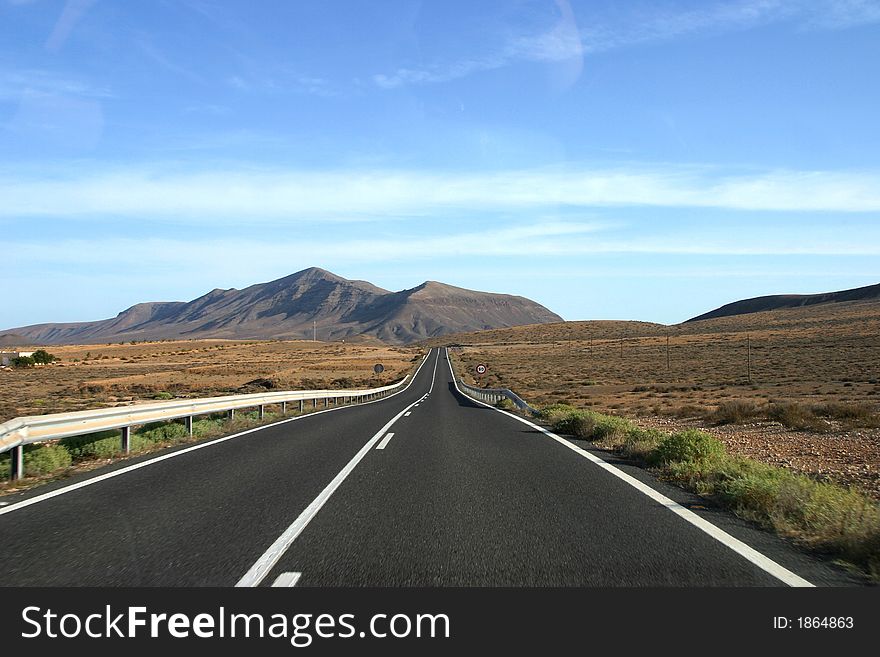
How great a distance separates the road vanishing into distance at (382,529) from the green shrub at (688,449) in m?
0.62

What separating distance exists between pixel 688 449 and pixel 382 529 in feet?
19.2

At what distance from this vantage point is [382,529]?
6.44m

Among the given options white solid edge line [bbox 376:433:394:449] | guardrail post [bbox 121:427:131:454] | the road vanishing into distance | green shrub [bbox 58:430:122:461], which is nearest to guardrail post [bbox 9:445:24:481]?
the road vanishing into distance

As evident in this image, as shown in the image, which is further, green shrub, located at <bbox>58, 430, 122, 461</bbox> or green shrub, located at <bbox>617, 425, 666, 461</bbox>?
green shrub, located at <bbox>58, 430, 122, 461</bbox>

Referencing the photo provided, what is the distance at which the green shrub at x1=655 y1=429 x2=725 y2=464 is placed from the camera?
33.5 feet

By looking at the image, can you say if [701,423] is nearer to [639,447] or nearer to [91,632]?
[639,447]

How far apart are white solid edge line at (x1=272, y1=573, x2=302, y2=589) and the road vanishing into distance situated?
0.01 m

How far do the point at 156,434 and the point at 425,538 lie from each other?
10.5 m

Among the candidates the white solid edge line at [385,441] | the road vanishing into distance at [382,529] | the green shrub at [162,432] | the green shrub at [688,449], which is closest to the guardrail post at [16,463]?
the road vanishing into distance at [382,529]

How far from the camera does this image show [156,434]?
14.7 m

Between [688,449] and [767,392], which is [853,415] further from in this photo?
→ [767,392]

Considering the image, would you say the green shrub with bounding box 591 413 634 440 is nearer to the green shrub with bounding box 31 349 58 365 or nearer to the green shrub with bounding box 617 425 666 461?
the green shrub with bounding box 617 425 666 461

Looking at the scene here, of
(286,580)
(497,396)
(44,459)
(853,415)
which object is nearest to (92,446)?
(44,459)

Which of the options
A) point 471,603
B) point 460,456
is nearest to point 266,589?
point 471,603
